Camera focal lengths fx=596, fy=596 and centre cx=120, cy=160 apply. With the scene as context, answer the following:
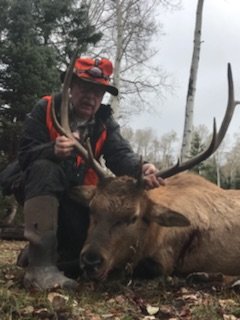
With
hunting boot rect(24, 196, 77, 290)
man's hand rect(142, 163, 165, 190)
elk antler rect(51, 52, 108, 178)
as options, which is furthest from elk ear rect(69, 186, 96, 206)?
man's hand rect(142, 163, 165, 190)

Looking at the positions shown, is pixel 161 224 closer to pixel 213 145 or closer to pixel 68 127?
pixel 213 145

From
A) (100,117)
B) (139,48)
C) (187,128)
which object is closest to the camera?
(100,117)

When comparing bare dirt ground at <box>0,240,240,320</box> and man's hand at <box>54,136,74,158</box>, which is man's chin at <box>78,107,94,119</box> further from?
bare dirt ground at <box>0,240,240,320</box>

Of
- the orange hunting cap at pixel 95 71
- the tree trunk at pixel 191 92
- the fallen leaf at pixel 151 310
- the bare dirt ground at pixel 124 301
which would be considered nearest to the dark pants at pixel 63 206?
the bare dirt ground at pixel 124 301

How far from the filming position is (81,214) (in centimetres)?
561

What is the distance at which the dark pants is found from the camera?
5.00 metres

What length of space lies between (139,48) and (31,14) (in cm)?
610

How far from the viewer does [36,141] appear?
5473 mm

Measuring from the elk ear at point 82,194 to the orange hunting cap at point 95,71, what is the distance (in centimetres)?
108

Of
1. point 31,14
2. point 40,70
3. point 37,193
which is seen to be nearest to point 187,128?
point 40,70

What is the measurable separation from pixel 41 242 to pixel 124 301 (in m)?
0.92

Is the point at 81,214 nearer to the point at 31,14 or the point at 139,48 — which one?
the point at 31,14

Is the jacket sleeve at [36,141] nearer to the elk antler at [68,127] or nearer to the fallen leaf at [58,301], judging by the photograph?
the elk antler at [68,127]

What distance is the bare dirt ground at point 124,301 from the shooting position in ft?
12.2
